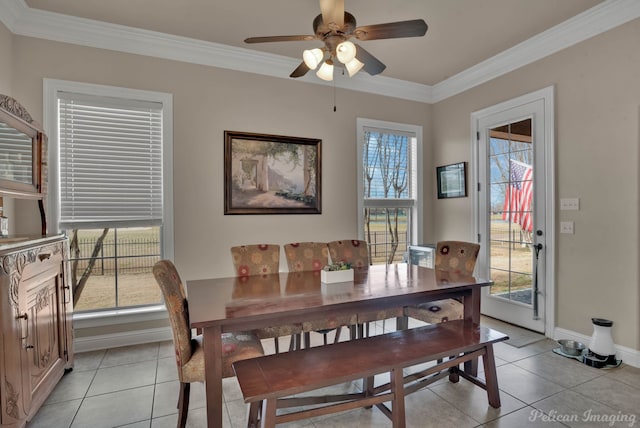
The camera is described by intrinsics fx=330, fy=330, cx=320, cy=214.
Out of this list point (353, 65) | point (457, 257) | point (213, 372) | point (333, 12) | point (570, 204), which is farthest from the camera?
point (570, 204)

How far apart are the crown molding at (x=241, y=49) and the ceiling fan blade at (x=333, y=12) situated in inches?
68.9

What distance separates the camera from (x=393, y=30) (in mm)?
2066

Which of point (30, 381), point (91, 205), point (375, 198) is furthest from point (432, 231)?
point (30, 381)

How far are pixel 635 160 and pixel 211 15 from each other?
3719mm

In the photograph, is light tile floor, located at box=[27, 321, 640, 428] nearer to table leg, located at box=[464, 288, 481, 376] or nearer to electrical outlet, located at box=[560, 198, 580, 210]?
table leg, located at box=[464, 288, 481, 376]

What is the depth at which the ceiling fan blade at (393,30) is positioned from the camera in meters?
1.99

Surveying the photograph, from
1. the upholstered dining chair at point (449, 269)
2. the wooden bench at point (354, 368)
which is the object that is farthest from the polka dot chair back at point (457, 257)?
the wooden bench at point (354, 368)

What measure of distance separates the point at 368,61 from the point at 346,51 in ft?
1.15

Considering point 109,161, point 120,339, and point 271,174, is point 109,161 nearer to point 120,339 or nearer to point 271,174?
point 271,174

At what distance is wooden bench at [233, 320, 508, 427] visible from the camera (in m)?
1.56

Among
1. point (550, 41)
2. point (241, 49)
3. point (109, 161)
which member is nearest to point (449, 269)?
point (550, 41)

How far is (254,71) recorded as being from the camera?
3.62 metres

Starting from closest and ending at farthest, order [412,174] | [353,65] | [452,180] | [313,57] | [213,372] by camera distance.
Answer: [213,372], [313,57], [353,65], [452,180], [412,174]

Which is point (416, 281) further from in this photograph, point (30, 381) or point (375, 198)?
point (30, 381)
